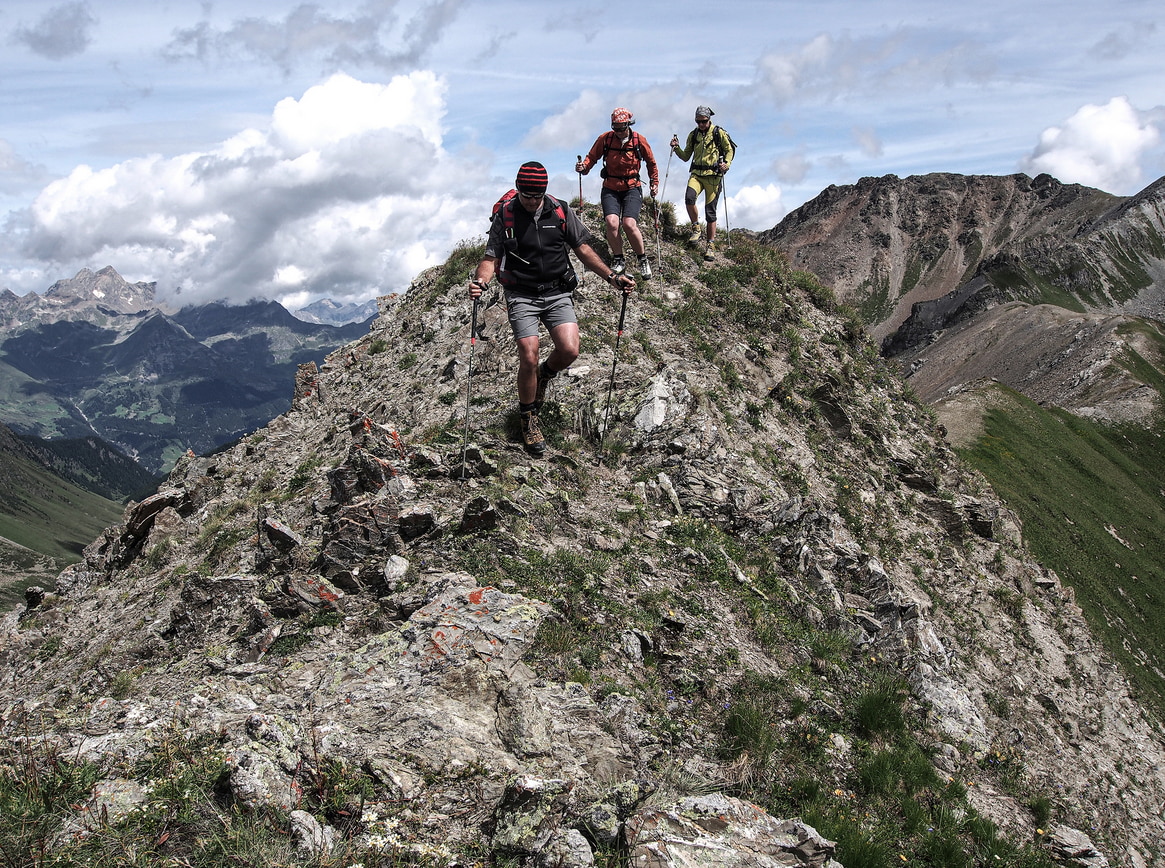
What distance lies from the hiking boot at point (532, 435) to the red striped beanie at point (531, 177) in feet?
12.5

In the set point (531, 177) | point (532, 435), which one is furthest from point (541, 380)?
point (531, 177)

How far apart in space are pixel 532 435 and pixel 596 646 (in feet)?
16.5

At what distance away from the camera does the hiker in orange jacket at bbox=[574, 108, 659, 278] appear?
53.6 ft

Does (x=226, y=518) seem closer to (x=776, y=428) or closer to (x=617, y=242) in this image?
(x=617, y=242)

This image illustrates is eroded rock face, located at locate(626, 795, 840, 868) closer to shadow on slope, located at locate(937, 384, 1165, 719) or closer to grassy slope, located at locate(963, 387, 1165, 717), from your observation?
grassy slope, located at locate(963, 387, 1165, 717)

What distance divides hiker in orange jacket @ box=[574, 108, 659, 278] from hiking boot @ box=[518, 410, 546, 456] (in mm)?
5807

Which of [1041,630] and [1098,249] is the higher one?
[1098,249]

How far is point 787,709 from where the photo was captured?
832 cm

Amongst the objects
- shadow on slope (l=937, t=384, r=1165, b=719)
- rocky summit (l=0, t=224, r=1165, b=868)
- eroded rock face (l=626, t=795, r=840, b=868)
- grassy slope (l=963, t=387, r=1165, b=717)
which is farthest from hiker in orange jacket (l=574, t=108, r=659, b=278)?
shadow on slope (l=937, t=384, r=1165, b=719)

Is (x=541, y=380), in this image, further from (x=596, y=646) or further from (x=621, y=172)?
(x=621, y=172)

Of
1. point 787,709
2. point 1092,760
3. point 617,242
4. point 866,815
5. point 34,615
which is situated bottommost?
point 1092,760

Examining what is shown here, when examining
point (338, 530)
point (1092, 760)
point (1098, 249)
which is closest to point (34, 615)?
point (338, 530)

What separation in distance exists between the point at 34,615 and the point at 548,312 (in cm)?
1543

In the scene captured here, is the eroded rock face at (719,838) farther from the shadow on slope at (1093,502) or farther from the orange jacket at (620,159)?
the shadow on slope at (1093,502)
